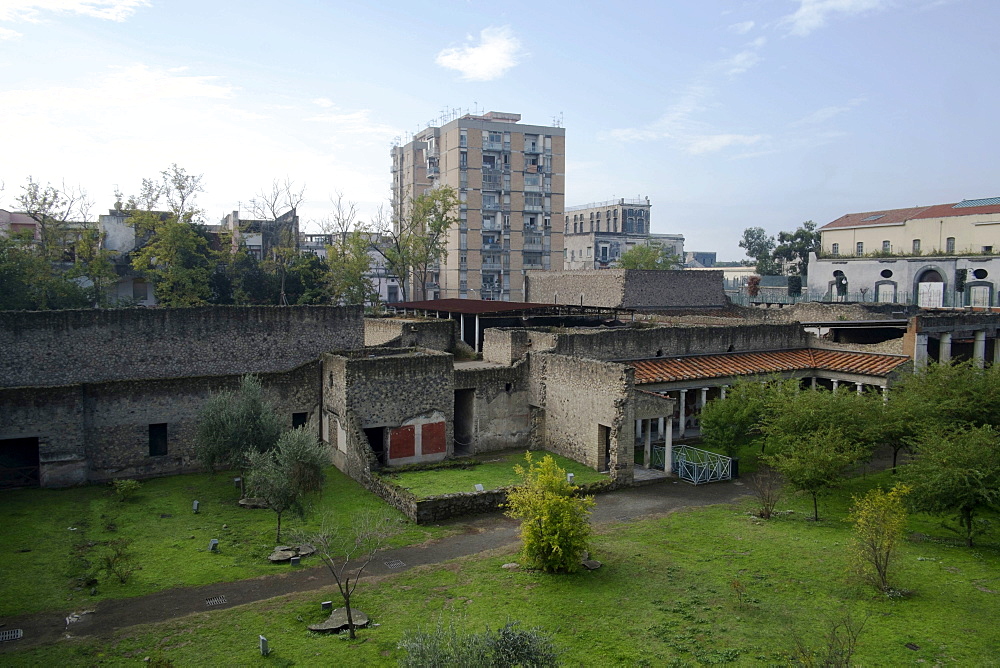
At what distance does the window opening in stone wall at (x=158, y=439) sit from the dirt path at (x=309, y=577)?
941 centimetres

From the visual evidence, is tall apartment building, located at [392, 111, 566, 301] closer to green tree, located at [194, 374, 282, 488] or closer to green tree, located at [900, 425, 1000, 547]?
green tree, located at [194, 374, 282, 488]

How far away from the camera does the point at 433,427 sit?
24.5 meters

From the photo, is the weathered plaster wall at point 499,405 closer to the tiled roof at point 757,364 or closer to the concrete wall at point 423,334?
the tiled roof at point 757,364

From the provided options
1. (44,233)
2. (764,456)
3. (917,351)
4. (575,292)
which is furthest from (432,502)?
(44,233)

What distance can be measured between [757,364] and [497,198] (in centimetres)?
4265

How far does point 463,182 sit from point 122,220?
96.1ft

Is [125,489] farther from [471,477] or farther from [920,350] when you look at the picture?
[920,350]

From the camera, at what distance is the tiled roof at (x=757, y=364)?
27105mm

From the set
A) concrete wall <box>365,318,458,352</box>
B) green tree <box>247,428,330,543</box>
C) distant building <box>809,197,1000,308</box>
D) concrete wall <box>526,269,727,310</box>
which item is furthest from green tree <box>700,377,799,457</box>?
distant building <box>809,197,1000,308</box>

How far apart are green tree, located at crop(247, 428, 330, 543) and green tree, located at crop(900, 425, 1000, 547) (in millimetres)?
14246

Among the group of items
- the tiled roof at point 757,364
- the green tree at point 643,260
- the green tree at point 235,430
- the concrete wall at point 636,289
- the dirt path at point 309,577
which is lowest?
the dirt path at point 309,577

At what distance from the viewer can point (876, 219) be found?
57.3 metres

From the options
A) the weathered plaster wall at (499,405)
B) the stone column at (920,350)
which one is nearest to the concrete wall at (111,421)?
the weathered plaster wall at (499,405)

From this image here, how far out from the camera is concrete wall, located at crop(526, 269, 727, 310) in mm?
43375
